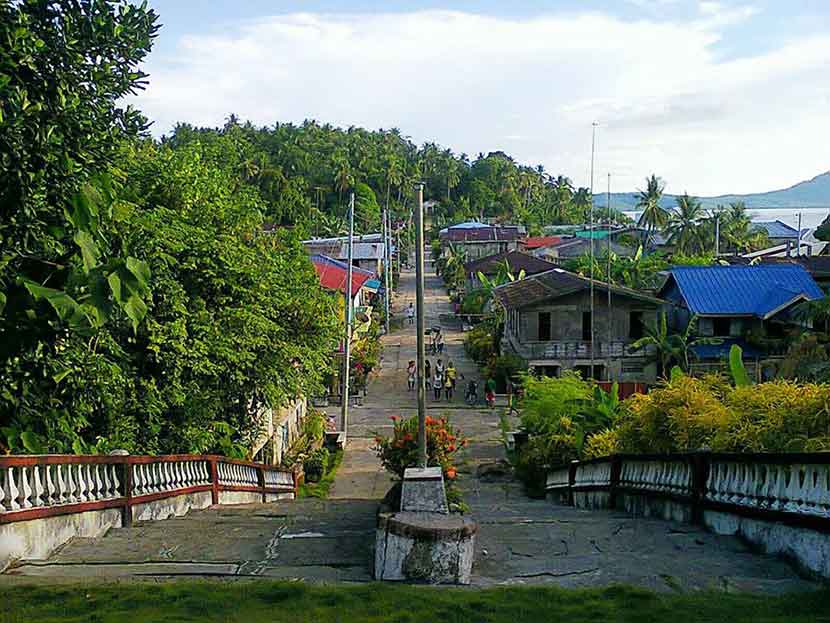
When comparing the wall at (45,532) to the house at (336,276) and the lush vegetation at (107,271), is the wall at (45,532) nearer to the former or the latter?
the lush vegetation at (107,271)

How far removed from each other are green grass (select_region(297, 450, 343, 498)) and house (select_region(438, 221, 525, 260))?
6019 centimetres

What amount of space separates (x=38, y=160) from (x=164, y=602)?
326cm

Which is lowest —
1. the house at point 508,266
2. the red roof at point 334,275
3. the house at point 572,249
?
the red roof at point 334,275

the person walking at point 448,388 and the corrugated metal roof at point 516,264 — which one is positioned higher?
the corrugated metal roof at point 516,264

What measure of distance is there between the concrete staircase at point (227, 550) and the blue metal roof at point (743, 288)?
104 ft

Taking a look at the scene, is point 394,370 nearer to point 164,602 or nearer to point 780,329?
point 780,329

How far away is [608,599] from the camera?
627 cm

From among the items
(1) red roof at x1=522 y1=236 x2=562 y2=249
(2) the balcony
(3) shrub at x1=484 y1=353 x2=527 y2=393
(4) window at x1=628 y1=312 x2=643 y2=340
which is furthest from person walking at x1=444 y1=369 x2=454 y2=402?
(1) red roof at x1=522 y1=236 x2=562 y2=249

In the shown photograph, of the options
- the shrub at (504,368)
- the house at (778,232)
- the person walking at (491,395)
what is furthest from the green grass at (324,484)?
the house at (778,232)

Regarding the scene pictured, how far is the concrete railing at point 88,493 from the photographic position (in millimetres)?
7941

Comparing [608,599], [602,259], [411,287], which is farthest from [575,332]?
[411,287]

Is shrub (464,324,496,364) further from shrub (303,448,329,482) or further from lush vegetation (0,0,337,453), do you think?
lush vegetation (0,0,337,453)

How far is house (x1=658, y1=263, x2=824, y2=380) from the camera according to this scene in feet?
130

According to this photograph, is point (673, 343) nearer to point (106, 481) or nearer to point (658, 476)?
point (658, 476)
